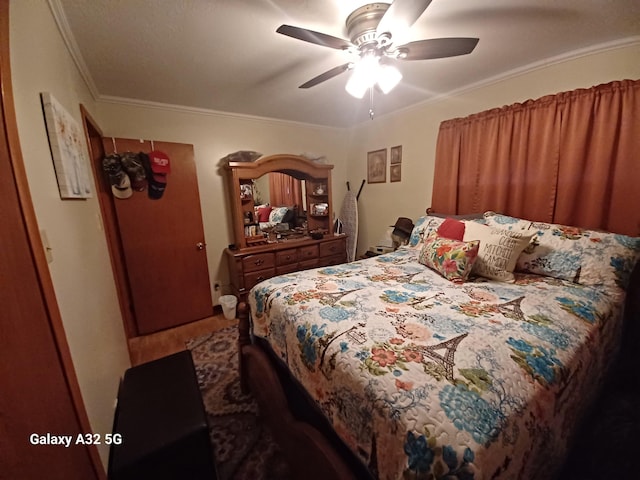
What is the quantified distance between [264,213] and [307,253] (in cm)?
77

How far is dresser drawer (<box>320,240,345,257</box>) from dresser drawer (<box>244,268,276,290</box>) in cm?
75

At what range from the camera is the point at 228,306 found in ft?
9.09

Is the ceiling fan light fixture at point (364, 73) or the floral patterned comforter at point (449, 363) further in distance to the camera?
the ceiling fan light fixture at point (364, 73)

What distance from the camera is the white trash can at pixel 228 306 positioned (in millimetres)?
2777

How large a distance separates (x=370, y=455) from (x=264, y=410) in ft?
2.72

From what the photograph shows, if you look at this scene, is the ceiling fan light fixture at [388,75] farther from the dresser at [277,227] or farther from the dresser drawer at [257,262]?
the dresser drawer at [257,262]

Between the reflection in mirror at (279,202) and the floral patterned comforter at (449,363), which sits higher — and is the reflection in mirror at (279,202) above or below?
above

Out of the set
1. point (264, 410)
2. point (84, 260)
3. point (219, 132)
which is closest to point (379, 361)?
point (264, 410)

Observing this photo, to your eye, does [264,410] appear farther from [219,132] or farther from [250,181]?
[219,132]

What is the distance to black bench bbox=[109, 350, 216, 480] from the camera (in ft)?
3.13

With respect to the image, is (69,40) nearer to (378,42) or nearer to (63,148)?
(63,148)

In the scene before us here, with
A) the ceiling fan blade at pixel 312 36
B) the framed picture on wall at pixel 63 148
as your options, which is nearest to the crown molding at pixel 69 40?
the framed picture on wall at pixel 63 148

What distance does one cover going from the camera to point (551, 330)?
1019mm

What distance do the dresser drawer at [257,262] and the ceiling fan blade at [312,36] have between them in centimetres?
204
